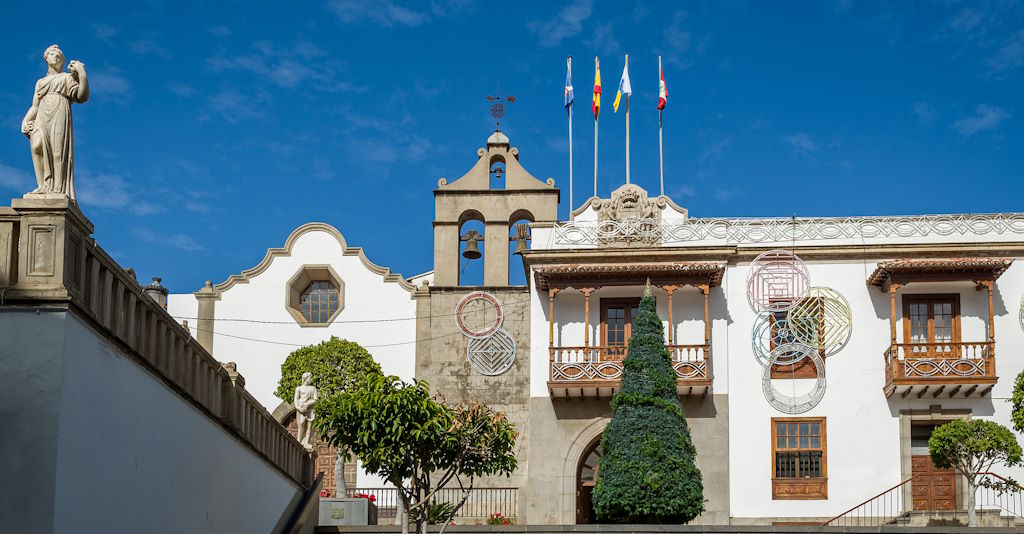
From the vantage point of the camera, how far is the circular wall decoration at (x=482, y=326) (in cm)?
3462

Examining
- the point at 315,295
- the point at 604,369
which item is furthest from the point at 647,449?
the point at 315,295

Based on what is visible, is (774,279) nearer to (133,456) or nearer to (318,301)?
(318,301)

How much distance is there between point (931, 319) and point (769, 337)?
150 inches

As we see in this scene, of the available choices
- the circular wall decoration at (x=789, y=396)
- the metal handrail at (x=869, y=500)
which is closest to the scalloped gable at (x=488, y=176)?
the circular wall decoration at (x=789, y=396)

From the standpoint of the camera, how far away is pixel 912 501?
103 feet

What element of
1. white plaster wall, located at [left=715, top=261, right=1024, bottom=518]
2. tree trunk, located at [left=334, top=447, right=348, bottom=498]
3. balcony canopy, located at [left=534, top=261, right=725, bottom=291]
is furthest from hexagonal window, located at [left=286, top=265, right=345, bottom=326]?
white plaster wall, located at [left=715, top=261, right=1024, bottom=518]

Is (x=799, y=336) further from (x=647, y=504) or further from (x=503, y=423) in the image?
(x=503, y=423)

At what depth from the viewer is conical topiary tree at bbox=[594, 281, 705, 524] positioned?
26562mm

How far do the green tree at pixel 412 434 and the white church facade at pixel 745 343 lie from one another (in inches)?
416

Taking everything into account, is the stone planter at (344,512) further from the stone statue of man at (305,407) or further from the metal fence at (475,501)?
the metal fence at (475,501)

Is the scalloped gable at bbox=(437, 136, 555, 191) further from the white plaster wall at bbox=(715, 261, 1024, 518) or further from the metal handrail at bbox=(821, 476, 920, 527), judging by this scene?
the metal handrail at bbox=(821, 476, 920, 527)

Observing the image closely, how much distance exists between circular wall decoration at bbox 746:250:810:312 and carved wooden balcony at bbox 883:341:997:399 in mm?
2753

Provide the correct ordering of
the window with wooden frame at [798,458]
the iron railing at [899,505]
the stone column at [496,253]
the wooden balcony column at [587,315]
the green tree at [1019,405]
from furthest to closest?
the stone column at [496,253] → the wooden balcony column at [587,315] → the window with wooden frame at [798,458] → the iron railing at [899,505] → the green tree at [1019,405]

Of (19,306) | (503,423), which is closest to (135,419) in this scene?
(19,306)
